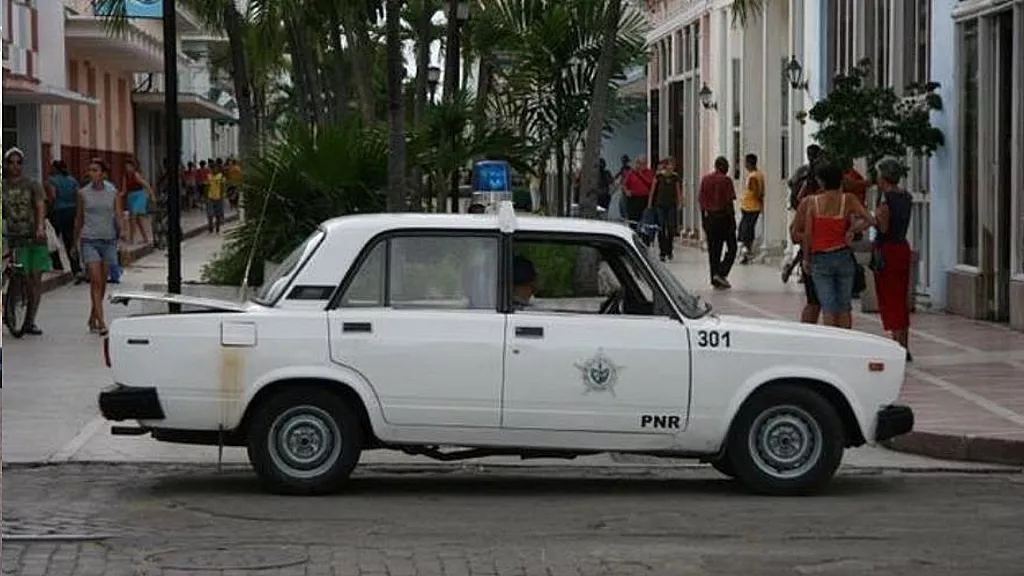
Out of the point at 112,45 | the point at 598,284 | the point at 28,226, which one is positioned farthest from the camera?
the point at 112,45

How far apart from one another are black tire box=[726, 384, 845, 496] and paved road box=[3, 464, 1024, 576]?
0.41 feet

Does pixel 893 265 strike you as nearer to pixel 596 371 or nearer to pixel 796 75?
pixel 596 371

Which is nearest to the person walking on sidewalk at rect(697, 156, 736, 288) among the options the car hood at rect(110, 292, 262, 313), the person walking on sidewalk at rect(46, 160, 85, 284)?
the person walking on sidewalk at rect(46, 160, 85, 284)

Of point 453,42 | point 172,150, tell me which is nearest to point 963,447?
point 172,150

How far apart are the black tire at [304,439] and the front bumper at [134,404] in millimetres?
503

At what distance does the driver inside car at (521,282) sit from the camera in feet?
34.1

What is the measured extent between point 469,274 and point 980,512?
2.89 m

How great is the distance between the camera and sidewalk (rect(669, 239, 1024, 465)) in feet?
40.3

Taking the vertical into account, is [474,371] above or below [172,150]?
below

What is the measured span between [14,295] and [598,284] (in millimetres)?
9701

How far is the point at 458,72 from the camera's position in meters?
28.1

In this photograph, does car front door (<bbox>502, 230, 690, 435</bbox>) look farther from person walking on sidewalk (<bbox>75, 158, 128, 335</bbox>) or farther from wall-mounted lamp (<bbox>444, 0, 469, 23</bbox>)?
wall-mounted lamp (<bbox>444, 0, 469, 23</bbox>)

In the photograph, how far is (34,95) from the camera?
32.2 m

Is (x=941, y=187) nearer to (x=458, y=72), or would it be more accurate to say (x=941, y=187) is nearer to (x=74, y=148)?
(x=458, y=72)
